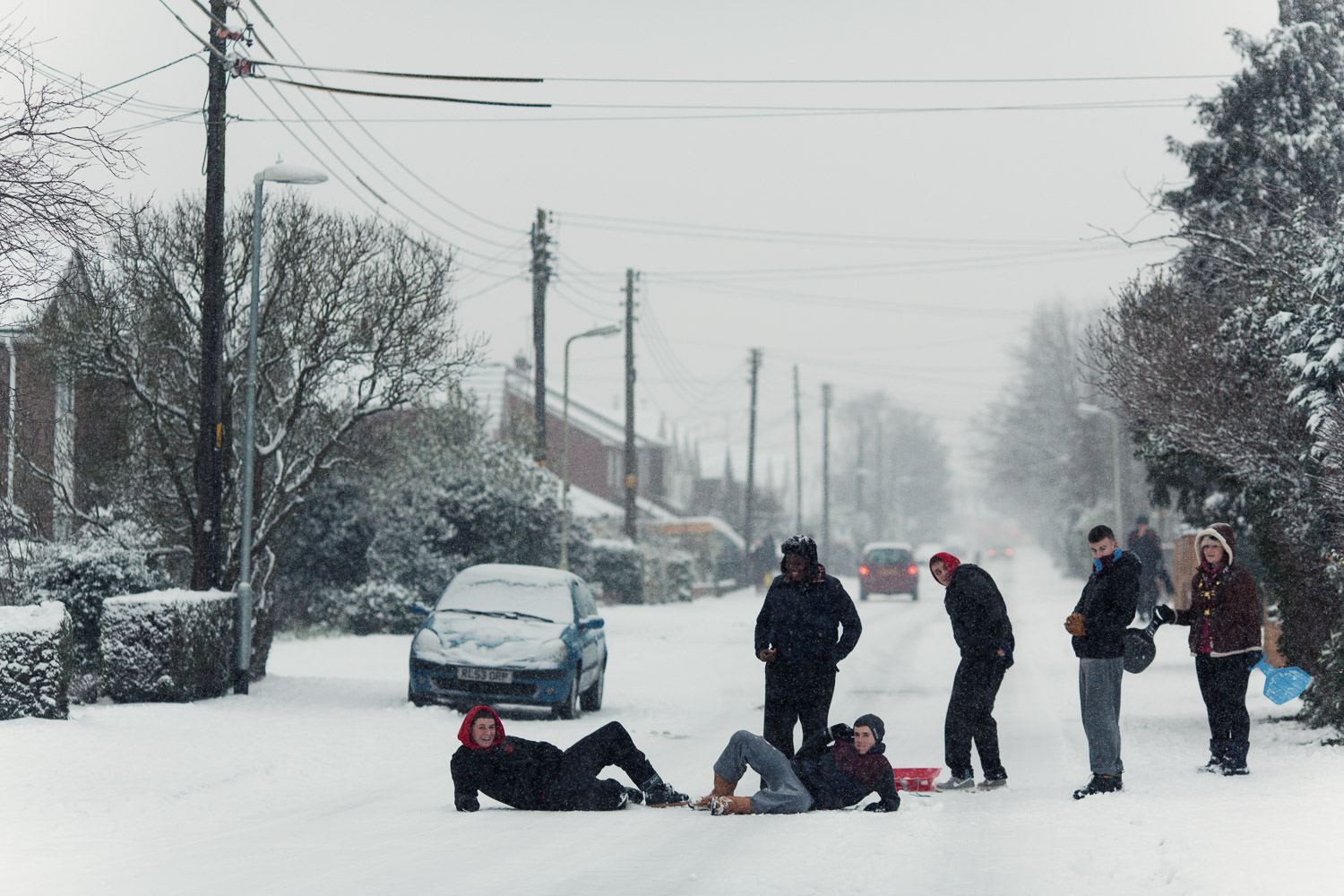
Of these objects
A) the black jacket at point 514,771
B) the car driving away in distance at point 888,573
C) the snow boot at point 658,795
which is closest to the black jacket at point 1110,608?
the snow boot at point 658,795

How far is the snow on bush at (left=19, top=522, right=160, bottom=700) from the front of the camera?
18359 mm

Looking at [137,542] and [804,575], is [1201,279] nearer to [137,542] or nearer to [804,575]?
[804,575]

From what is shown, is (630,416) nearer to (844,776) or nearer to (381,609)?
(381,609)

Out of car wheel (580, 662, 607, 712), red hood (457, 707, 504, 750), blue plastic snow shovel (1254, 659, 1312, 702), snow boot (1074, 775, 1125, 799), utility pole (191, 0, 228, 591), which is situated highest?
utility pole (191, 0, 228, 591)

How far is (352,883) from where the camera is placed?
24.0 ft

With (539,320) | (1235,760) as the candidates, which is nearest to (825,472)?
(539,320)

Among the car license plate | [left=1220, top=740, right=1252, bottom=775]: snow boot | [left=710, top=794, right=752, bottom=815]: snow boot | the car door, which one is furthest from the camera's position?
A: the car door

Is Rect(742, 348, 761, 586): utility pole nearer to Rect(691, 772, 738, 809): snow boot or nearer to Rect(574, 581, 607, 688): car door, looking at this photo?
Rect(574, 581, 607, 688): car door

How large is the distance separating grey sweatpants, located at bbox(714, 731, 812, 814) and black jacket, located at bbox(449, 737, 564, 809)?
112 cm

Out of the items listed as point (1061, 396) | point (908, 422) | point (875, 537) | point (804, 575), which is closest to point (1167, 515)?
point (1061, 396)

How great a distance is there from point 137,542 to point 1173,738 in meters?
14.2

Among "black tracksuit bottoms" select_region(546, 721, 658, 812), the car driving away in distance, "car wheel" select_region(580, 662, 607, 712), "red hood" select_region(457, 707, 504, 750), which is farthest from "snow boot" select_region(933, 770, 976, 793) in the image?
the car driving away in distance

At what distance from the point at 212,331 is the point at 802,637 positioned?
31.7 ft

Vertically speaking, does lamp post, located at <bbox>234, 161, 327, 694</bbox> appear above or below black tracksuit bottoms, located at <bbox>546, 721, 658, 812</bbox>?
above
